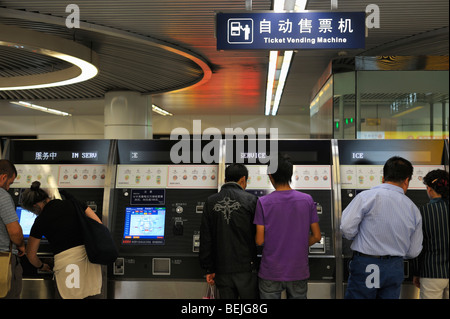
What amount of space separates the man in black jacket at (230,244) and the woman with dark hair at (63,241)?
0.87 meters

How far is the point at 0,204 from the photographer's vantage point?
335cm

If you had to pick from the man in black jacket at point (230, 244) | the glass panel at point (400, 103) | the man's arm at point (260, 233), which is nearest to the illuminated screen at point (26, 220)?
the man in black jacket at point (230, 244)

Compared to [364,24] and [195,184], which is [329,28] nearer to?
[364,24]

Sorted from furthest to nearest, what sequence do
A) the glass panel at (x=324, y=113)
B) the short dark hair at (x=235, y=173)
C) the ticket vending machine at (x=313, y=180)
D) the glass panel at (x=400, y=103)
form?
the glass panel at (x=324, y=113)
the glass panel at (x=400, y=103)
the ticket vending machine at (x=313, y=180)
the short dark hair at (x=235, y=173)

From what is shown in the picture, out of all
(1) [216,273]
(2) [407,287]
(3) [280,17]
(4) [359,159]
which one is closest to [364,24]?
(3) [280,17]

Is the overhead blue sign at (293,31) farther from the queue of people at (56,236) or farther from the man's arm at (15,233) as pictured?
the man's arm at (15,233)

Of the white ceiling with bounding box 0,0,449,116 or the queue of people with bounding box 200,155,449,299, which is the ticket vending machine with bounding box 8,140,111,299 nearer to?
the queue of people with bounding box 200,155,449,299

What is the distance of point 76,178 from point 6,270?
1.15m

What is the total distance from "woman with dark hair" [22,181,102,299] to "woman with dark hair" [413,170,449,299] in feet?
7.70

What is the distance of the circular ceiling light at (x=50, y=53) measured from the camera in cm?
596

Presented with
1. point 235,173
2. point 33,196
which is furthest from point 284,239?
point 33,196

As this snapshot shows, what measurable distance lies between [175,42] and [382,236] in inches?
194

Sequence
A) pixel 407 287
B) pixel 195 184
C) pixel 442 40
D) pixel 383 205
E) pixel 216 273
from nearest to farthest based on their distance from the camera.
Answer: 1. pixel 383 205
2. pixel 216 273
3. pixel 407 287
4. pixel 195 184
5. pixel 442 40

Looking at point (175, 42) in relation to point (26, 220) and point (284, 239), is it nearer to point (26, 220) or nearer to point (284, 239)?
point (26, 220)
